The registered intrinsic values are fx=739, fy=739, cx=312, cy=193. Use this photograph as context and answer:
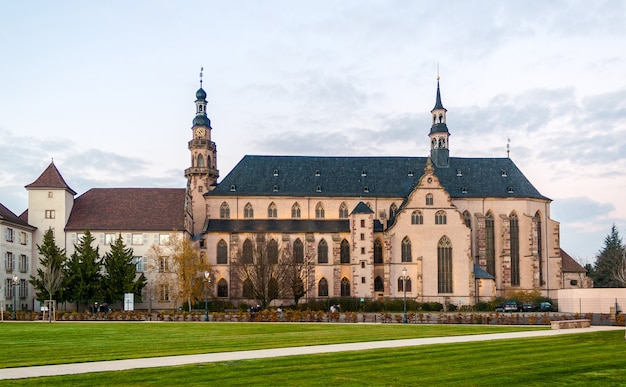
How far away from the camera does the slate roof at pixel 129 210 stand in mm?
92375

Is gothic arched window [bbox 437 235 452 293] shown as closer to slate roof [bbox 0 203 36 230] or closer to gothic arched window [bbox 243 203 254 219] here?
gothic arched window [bbox 243 203 254 219]

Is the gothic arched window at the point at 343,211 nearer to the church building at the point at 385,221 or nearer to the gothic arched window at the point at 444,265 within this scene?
the church building at the point at 385,221

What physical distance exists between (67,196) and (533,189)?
212 ft

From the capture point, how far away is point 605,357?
28.2 m

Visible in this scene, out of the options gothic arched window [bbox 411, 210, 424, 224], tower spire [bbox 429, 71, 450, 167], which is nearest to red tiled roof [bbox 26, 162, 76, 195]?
gothic arched window [bbox 411, 210, 424, 224]

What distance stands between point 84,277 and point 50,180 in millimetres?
16148

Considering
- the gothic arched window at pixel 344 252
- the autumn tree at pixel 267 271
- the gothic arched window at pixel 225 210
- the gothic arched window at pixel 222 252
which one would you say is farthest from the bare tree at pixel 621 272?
the gothic arched window at pixel 225 210

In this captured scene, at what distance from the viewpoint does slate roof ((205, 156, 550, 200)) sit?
104938mm

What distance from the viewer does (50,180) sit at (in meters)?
91.4

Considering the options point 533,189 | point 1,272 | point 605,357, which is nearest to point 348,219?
point 533,189

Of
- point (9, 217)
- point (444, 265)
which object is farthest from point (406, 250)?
point (9, 217)

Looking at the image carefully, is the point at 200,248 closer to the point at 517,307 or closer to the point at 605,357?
the point at 517,307

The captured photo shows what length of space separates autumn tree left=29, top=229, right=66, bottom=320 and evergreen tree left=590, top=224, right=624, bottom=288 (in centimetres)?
8823

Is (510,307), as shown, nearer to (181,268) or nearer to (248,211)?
(248,211)
